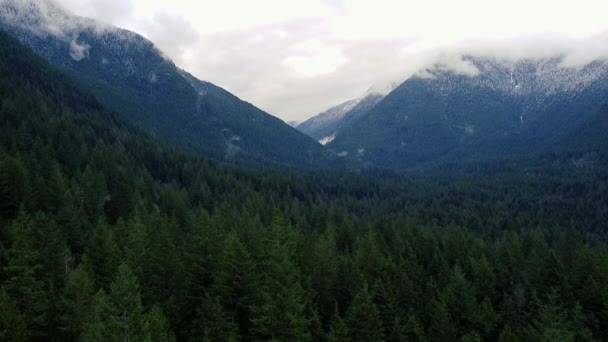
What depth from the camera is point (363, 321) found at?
40750mm

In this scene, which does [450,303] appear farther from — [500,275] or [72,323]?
[72,323]

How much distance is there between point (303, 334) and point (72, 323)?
50.8ft

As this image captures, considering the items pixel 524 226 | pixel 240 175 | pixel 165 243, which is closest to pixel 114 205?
pixel 165 243

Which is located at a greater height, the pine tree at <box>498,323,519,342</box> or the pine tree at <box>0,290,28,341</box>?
the pine tree at <box>0,290,28,341</box>

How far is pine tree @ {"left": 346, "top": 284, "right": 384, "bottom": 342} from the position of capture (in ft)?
132

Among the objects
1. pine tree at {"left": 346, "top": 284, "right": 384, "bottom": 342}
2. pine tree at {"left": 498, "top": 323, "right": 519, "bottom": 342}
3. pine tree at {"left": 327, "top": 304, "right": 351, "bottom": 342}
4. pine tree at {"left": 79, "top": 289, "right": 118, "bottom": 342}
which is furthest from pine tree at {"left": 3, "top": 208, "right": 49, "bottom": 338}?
pine tree at {"left": 498, "top": 323, "right": 519, "bottom": 342}

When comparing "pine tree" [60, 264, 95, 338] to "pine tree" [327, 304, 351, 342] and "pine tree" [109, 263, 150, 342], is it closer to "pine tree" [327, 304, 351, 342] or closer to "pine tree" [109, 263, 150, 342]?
"pine tree" [109, 263, 150, 342]

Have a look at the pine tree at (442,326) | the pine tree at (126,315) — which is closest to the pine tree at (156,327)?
the pine tree at (126,315)

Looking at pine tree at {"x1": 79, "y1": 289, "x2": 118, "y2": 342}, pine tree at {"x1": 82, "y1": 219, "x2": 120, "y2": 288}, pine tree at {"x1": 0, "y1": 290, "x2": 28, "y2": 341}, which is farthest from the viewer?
pine tree at {"x1": 82, "y1": 219, "x2": 120, "y2": 288}

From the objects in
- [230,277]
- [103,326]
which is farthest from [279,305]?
[103,326]

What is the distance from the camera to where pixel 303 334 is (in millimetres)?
36438

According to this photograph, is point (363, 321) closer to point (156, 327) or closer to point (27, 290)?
point (156, 327)

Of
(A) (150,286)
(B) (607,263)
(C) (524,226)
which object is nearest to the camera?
(A) (150,286)

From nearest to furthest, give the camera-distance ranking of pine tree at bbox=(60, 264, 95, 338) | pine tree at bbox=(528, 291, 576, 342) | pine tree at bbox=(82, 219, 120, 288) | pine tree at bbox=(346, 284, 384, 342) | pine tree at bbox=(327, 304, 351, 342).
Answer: pine tree at bbox=(60, 264, 95, 338) → pine tree at bbox=(327, 304, 351, 342) → pine tree at bbox=(528, 291, 576, 342) → pine tree at bbox=(346, 284, 384, 342) → pine tree at bbox=(82, 219, 120, 288)
